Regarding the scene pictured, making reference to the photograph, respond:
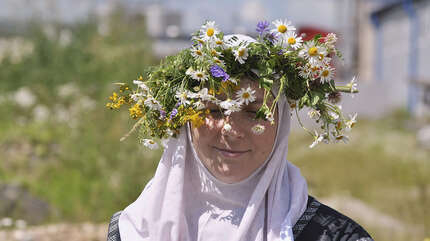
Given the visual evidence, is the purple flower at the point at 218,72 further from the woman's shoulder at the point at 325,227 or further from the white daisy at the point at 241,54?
the woman's shoulder at the point at 325,227

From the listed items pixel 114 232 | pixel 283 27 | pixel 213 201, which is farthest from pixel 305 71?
pixel 114 232

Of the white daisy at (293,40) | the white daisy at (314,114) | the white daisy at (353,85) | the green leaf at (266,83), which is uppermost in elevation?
the white daisy at (293,40)

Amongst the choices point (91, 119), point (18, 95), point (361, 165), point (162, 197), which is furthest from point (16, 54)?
point (162, 197)

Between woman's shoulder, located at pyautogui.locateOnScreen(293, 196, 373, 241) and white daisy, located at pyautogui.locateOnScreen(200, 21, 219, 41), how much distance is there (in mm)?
736

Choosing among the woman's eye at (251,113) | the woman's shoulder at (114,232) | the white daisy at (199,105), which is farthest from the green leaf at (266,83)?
the woman's shoulder at (114,232)

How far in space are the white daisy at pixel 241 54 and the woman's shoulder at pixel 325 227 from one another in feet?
2.05

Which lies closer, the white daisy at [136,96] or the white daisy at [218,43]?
the white daisy at [218,43]

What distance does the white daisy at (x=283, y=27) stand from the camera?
80.7 inches

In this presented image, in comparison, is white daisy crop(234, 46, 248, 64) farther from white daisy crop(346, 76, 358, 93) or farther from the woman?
white daisy crop(346, 76, 358, 93)

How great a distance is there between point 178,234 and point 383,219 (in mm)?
4863

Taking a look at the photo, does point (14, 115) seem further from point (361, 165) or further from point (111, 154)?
point (361, 165)

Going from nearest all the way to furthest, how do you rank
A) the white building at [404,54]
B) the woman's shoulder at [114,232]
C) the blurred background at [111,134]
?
the woman's shoulder at [114,232] < the blurred background at [111,134] < the white building at [404,54]

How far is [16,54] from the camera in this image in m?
11.9

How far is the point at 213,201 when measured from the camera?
87.6 inches
